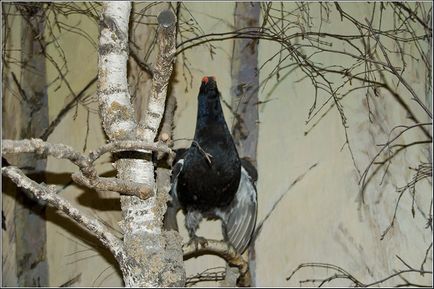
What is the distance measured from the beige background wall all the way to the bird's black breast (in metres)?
0.11

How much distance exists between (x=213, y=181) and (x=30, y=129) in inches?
21.1

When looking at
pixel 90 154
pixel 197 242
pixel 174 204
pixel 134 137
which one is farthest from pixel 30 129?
pixel 90 154

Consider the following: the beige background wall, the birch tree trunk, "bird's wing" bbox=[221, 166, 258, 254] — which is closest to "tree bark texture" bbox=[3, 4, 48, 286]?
the beige background wall

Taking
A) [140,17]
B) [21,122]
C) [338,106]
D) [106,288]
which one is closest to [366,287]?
[338,106]

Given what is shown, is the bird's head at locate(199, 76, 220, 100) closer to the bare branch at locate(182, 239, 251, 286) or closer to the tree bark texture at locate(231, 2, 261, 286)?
the tree bark texture at locate(231, 2, 261, 286)

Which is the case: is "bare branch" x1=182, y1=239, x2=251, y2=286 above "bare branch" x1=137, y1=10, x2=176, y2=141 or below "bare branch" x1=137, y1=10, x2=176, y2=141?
below

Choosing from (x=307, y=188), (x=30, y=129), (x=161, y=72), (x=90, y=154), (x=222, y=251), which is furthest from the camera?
(x=30, y=129)

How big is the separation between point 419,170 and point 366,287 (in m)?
0.29

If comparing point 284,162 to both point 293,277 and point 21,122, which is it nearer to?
point 293,277

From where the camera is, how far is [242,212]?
1438 millimetres

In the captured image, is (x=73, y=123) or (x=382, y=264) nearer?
(x=382, y=264)

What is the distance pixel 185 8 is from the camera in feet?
4.92

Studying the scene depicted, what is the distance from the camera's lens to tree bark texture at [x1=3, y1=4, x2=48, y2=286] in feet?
5.01

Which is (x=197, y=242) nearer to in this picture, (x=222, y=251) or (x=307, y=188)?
(x=222, y=251)
